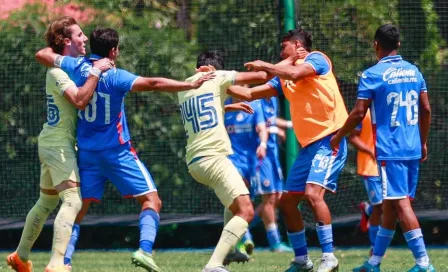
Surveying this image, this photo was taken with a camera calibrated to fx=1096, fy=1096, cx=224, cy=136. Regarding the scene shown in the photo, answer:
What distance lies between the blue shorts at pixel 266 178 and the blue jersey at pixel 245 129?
196 millimetres

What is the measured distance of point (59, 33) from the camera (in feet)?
29.7

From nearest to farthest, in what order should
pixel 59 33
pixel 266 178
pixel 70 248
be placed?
pixel 59 33
pixel 70 248
pixel 266 178

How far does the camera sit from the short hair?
29.5 feet

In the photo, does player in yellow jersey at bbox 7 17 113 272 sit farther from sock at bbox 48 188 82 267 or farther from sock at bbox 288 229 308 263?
sock at bbox 288 229 308 263

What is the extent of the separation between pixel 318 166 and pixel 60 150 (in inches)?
82.6

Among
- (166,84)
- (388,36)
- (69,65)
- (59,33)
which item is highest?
(59,33)

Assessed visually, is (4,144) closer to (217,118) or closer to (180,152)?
(180,152)

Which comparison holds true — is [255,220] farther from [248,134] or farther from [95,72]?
[95,72]

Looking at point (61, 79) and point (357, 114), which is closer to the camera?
point (357, 114)

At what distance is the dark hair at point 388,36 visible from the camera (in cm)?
866

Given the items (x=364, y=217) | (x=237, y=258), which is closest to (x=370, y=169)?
(x=364, y=217)

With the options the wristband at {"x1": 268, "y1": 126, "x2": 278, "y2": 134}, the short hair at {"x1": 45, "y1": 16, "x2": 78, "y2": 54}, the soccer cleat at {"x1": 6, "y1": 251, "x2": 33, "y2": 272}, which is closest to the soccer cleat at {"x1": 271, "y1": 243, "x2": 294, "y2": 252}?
the wristband at {"x1": 268, "y1": 126, "x2": 278, "y2": 134}

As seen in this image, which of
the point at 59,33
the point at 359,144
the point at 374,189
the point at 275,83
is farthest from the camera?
the point at 374,189

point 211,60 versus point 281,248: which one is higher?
point 211,60
